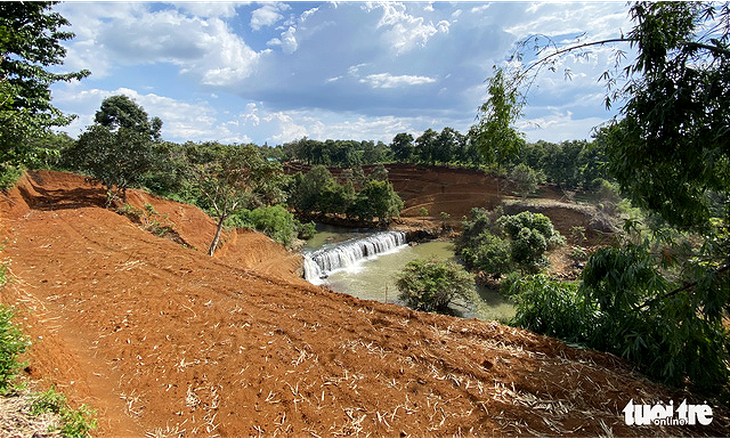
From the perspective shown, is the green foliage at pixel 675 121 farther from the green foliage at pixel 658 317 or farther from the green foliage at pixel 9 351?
the green foliage at pixel 9 351

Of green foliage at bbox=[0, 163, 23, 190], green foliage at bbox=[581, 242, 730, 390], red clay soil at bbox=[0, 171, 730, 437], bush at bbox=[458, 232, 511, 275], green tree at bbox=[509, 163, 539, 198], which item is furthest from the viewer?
green tree at bbox=[509, 163, 539, 198]

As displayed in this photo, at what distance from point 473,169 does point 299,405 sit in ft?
132

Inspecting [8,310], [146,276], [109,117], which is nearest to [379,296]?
[146,276]

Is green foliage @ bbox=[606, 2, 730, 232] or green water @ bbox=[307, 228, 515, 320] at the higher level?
green foliage @ bbox=[606, 2, 730, 232]

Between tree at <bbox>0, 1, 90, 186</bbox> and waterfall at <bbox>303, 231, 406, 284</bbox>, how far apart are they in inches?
435

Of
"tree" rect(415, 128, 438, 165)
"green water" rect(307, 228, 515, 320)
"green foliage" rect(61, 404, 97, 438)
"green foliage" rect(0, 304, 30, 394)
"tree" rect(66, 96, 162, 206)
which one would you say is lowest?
"green water" rect(307, 228, 515, 320)

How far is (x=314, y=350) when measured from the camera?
3.69 metres

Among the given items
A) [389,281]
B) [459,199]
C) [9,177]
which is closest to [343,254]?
[389,281]

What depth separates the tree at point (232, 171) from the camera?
10.5 metres

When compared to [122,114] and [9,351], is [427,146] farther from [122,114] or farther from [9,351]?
[9,351]

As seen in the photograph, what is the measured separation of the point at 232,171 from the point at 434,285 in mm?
8410

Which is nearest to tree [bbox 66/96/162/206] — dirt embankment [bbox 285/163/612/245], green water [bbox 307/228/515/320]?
green water [bbox 307/228/515/320]

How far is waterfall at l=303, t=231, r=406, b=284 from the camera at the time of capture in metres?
16.4

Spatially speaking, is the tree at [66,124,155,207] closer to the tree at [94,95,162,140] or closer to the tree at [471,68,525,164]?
the tree at [471,68,525,164]
